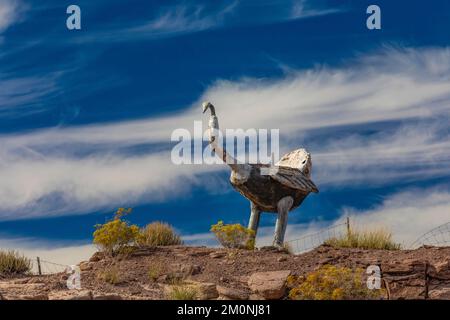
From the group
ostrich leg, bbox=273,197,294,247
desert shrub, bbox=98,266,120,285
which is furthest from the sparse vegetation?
desert shrub, bbox=98,266,120,285

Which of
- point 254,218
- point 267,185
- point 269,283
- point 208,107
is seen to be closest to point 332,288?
point 269,283

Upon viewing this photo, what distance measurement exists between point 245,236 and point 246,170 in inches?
69.7

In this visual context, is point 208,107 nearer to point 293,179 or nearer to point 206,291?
point 293,179

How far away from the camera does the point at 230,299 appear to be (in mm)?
17734

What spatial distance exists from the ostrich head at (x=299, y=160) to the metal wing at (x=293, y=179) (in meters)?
0.63

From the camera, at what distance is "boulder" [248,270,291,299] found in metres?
18.1

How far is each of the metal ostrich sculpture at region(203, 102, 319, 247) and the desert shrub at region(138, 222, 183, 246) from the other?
2.52 metres

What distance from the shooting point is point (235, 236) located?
2197cm

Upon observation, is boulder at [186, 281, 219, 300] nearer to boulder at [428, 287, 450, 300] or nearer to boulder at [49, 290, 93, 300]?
boulder at [49, 290, 93, 300]

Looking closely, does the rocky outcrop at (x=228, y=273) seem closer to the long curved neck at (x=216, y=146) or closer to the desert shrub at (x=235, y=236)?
the desert shrub at (x=235, y=236)

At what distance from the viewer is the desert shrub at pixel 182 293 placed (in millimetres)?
17703
